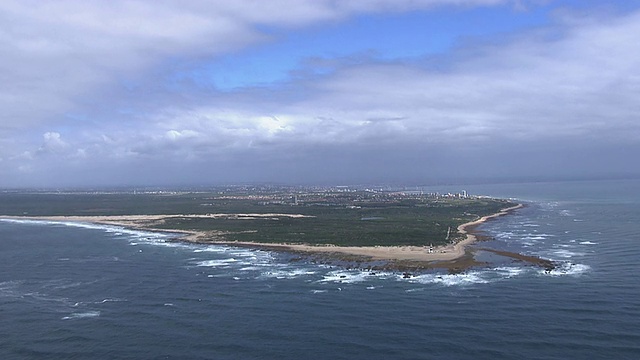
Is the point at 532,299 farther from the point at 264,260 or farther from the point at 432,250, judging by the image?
the point at 264,260

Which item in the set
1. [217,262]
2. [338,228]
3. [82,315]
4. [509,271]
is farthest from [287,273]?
[338,228]

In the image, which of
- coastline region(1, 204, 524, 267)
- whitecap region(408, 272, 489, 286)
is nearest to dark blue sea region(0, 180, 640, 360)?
whitecap region(408, 272, 489, 286)

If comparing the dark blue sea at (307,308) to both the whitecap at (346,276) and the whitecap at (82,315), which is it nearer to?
the whitecap at (82,315)

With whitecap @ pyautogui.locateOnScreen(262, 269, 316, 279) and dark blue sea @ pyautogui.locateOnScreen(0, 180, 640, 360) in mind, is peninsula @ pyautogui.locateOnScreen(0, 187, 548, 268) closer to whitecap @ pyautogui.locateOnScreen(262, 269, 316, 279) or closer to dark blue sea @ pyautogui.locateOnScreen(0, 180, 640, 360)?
dark blue sea @ pyautogui.locateOnScreen(0, 180, 640, 360)

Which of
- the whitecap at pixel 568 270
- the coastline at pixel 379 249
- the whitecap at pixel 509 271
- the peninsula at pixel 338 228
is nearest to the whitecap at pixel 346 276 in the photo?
the peninsula at pixel 338 228

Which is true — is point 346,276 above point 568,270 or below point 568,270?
below

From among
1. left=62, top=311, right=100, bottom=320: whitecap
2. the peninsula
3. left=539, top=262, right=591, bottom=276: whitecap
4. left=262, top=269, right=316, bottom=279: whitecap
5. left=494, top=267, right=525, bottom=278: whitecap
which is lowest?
left=62, top=311, right=100, bottom=320: whitecap

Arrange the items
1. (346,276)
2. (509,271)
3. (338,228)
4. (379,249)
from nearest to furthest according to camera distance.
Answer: (346,276) → (509,271) → (379,249) → (338,228)

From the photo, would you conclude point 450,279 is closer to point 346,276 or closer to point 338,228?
point 346,276

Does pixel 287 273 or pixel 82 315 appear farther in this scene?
pixel 287 273

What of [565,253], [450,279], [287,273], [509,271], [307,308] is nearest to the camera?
[307,308]
